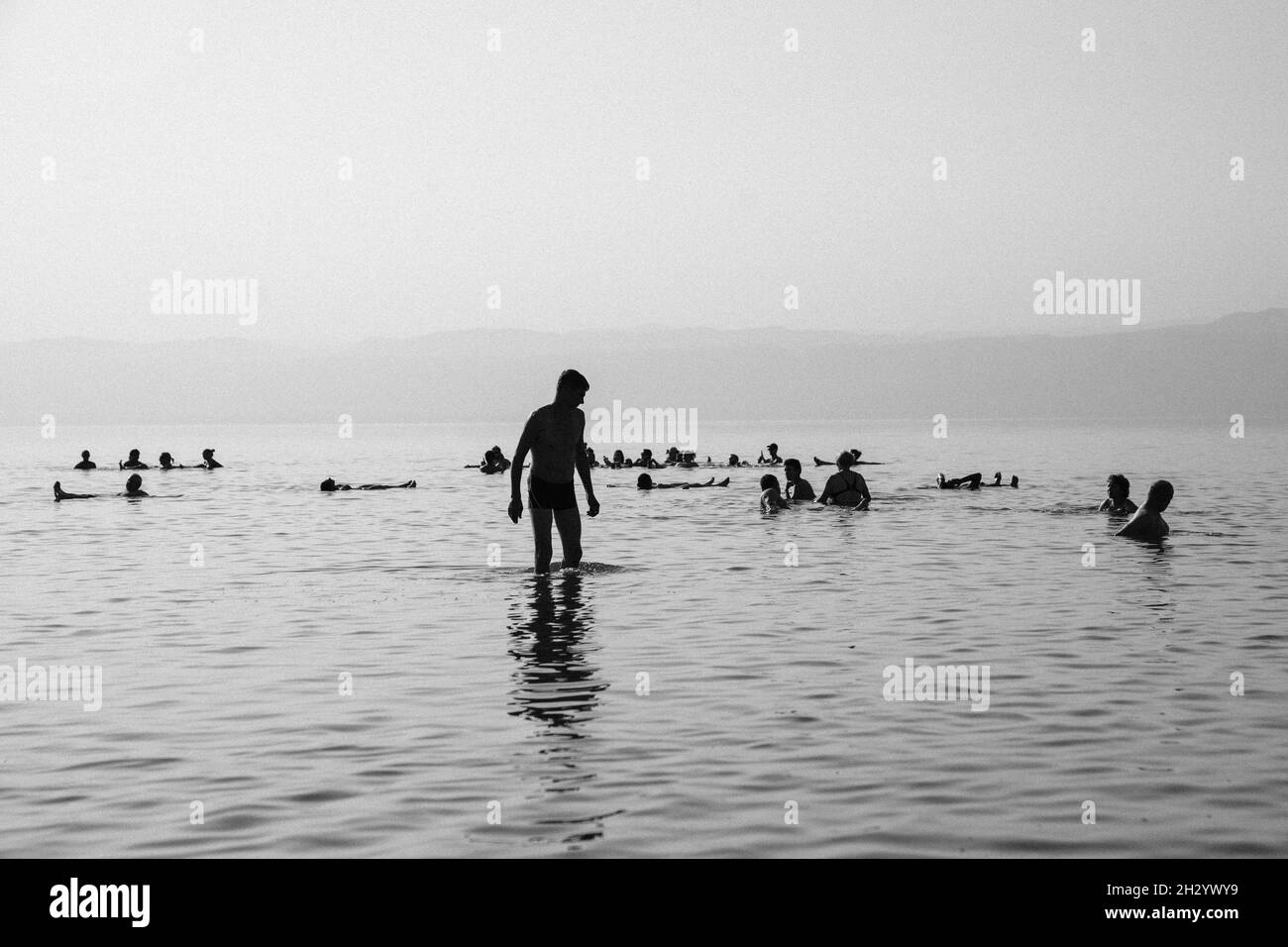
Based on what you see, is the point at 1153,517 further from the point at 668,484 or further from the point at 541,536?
the point at 668,484

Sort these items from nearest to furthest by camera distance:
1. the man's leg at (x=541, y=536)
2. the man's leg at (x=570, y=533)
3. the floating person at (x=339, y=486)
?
the man's leg at (x=541, y=536), the man's leg at (x=570, y=533), the floating person at (x=339, y=486)

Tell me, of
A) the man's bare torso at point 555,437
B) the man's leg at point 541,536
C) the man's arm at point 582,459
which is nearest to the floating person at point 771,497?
the man's leg at point 541,536

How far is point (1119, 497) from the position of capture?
2928cm

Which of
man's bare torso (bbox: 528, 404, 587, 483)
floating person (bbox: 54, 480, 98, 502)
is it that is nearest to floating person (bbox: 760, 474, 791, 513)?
man's bare torso (bbox: 528, 404, 587, 483)

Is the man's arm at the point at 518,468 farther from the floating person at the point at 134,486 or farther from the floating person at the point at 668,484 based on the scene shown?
the floating person at the point at 134,486

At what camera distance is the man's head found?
17.8 m

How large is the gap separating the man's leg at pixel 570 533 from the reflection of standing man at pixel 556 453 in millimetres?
20

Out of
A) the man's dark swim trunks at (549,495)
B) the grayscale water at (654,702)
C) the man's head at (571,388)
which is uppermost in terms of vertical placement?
the man's head at (571,388)

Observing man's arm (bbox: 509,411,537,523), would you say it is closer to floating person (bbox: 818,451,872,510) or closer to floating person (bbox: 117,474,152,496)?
floating person (bbox: 818,451,872,510)

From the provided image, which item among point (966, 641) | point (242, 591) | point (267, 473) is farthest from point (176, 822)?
point (267, 473)

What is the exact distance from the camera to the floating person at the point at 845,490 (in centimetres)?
3316

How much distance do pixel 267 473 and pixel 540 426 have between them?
53517 mm

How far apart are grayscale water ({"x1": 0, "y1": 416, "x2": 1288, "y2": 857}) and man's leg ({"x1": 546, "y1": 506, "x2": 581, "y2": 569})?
513 millimetres

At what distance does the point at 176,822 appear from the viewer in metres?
7.85
